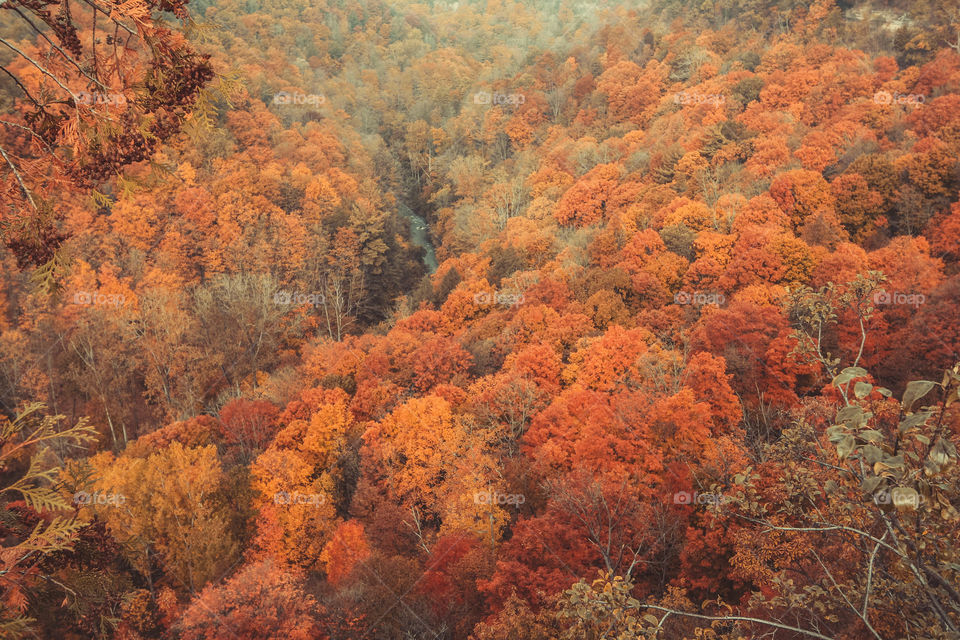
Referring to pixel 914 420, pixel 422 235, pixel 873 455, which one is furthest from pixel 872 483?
pixel 422 235

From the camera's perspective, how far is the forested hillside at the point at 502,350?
180 inches

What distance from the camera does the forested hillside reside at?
4.58 metres

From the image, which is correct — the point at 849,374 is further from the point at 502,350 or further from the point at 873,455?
the point at 502,350

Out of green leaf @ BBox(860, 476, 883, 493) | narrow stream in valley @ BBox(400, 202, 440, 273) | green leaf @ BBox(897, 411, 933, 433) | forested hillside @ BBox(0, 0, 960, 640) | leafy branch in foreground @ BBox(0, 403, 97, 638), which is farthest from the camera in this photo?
narrow stream in valley @ BBox(400, 202, 440, 273)

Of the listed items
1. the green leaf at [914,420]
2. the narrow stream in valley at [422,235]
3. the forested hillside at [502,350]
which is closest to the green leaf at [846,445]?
the forested hillside at [502,350]

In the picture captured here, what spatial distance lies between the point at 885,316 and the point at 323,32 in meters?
123

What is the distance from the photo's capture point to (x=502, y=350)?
36594 mm

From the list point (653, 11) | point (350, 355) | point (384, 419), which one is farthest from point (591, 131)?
point (384, 419)

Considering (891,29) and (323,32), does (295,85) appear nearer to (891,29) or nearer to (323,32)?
(323,32)

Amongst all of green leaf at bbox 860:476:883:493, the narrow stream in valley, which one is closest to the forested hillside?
green leaf at bbox 860:476:883:493

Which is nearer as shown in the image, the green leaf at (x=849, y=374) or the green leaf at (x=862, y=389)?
the green leaf at (x=862, y=389)

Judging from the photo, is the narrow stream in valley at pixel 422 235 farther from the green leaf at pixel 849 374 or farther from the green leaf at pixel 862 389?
the green leaf at pixel 862 389

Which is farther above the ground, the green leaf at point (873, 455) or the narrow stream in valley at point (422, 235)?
the green leaf at point (873, 455)

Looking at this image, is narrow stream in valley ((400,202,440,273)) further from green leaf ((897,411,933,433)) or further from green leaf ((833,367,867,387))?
green leaf ((897,411,933,433))
